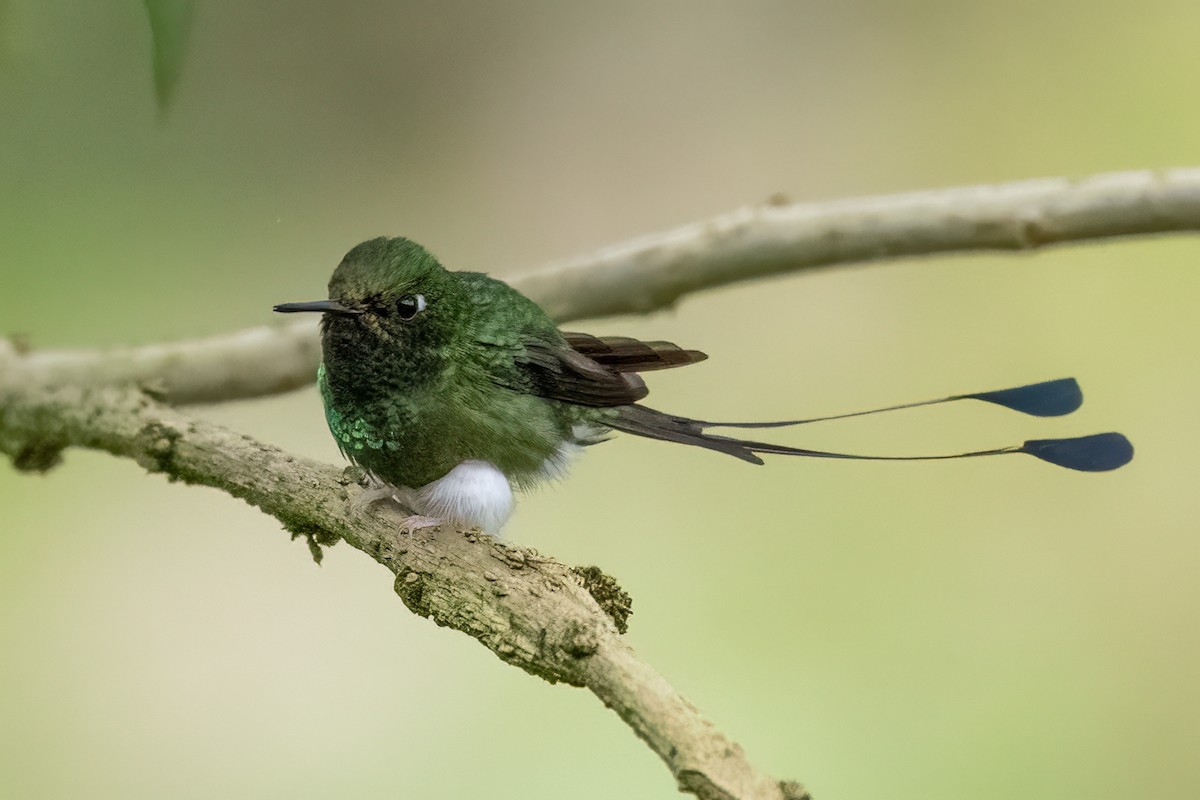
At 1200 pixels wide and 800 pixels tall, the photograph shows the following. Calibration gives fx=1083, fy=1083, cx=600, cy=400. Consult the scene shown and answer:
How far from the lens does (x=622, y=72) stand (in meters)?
1.79

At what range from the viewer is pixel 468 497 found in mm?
946

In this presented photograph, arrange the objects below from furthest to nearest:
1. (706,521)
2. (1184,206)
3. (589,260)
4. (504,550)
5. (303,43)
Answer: (706,521) → (303,43) → (589,260) → (1184,206) → (504,550)

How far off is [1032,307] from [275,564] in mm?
1187

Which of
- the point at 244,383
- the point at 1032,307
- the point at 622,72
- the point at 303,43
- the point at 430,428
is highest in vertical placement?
the point at 622,72

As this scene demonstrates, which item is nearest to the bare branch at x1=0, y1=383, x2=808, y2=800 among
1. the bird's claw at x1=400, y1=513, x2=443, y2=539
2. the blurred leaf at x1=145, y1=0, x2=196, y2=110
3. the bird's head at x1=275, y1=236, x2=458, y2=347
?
the bird's claw at x1=400, y1=513, x2=443, y2=539

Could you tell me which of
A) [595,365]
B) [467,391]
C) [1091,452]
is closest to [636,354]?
[595,365]

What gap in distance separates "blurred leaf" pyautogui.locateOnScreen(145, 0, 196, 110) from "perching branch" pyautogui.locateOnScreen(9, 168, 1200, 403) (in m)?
0.53

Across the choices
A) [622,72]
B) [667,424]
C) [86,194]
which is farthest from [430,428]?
[622,72]

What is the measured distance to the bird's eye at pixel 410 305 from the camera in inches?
36.4

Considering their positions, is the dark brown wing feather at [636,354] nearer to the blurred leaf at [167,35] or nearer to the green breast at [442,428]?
the green breast at [442,428]

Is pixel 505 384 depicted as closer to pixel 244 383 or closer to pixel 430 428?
pixel 430 428

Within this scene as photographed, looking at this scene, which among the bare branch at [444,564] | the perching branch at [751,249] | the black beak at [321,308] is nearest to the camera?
the bare branch at [444,564]

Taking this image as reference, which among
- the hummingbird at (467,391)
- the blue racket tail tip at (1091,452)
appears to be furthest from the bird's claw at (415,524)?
the blue racket tail tip at (1091,452)

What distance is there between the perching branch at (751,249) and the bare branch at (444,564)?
2.6 inches
